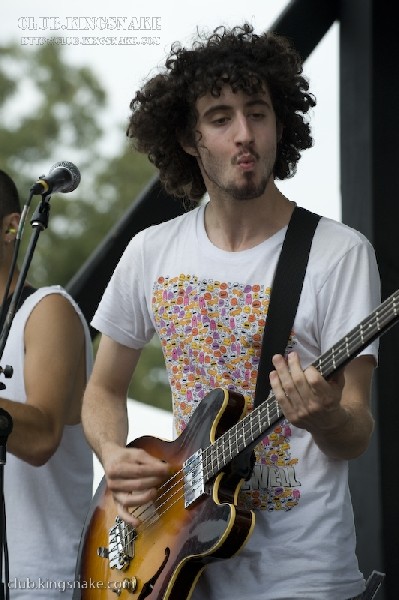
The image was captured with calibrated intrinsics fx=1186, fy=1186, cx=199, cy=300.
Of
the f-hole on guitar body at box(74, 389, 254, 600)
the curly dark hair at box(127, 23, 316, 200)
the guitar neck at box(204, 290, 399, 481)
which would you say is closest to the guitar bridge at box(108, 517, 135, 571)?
the f-hole on guitar body at box(74, 389, 254, 600)

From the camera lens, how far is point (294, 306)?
2.71 metres

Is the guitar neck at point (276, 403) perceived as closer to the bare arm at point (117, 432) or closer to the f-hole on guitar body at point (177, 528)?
the f-hole on guitar body at point (177, 528)

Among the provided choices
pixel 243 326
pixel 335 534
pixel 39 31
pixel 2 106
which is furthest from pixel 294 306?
pixel 2 106

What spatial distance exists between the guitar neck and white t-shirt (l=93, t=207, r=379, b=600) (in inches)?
4.5

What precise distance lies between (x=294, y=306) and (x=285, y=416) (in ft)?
1.15

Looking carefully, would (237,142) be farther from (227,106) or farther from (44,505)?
(44,505)

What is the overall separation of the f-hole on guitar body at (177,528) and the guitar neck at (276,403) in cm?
3

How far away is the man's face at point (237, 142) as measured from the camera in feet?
9.46

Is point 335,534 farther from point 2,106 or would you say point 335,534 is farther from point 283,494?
point 2,106

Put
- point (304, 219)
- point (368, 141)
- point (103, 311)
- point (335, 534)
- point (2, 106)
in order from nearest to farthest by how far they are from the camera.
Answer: point (335, 534), point (304, 219), point (103, 311), point (368, 141), point (2, 106)

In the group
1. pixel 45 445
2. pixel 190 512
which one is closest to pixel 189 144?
pixel 45 445

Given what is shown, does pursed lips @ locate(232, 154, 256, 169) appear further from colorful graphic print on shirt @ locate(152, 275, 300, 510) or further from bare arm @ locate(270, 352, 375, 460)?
bare arm @ locate(270, 352, 375, 460)

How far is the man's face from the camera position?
288 centimetres

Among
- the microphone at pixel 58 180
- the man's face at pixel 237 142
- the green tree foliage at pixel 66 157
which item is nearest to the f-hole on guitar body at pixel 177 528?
the man's face at pixel 237 142
